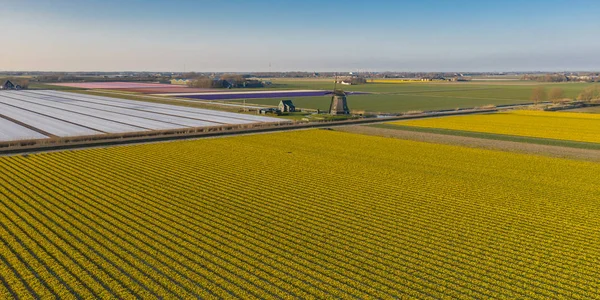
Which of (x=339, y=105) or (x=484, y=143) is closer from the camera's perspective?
(x=484, y=143)

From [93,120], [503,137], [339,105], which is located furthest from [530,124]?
[93,120]

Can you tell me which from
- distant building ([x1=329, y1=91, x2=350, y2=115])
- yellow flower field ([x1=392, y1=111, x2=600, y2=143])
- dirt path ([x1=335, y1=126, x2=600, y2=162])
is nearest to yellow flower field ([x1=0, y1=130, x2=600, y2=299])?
dirt path ([x1=335, y1=126, x2=600, y2=162])

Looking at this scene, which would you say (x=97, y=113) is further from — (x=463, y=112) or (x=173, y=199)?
(x=463, y=112)

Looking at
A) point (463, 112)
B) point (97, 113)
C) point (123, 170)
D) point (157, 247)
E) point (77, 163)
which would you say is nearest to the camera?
point (157, 247)

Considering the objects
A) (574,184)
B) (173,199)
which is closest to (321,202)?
(173,199)

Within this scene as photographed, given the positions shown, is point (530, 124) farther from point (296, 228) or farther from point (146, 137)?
point (296, 228)

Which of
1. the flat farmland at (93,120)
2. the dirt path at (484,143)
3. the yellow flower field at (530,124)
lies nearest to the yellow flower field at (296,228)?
the dirt path at (484,143)

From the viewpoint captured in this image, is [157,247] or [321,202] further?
[321,202]

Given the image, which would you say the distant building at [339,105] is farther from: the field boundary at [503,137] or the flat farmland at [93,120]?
the field boundary at [503,137]
